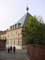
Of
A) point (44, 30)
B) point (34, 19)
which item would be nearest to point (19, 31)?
point (34, 19)

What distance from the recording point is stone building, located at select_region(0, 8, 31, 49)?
5547 centimetres

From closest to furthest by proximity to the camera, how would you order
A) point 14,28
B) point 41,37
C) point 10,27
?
point 41,37, point 14,28, point 10,27

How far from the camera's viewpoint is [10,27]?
221 ft

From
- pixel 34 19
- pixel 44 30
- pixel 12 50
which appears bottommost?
pixel 12 50

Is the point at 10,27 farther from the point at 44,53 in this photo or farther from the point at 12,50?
the point at 44,53

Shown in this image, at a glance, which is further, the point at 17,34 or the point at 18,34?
the point at 17,34

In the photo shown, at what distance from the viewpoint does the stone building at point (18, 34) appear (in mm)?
55469

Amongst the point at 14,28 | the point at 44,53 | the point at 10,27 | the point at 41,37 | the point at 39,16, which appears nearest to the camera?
the point at 44,53

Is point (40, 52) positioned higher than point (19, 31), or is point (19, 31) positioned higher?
point (19, 31)

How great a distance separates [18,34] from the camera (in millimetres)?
57844

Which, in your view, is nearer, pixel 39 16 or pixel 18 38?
pixel 39 16

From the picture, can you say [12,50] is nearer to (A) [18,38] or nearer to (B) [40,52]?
(A) [18,38]

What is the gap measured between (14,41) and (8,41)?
6002 millimetres

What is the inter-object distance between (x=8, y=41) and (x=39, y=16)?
2762 centimetres
